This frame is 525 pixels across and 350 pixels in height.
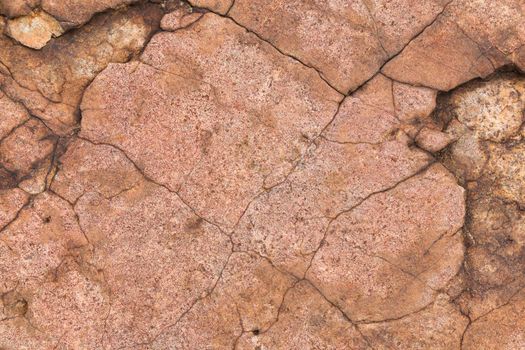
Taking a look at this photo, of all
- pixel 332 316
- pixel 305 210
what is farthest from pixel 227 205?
pixel 332 316

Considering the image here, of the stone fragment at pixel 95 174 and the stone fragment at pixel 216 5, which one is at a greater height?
the stone fragment at pixel 216 5

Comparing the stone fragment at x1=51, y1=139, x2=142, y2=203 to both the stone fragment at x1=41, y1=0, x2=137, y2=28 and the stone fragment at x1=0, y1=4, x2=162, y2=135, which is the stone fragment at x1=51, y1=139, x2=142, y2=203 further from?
the stone fragment at x1=41, y1=0, x2=137, y2=28

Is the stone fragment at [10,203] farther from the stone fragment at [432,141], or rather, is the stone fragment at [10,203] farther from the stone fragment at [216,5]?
the stone fragment at [432,141]

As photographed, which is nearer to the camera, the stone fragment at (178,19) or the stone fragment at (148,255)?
the stone fragment at (148,255)

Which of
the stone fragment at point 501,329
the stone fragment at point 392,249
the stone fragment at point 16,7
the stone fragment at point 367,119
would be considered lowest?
the stone fragment at point 501,329

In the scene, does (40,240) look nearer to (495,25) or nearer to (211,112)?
(211,112)

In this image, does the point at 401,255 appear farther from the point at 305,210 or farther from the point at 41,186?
the point at 41,186

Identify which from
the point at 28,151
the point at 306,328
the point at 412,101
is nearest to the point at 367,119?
the point at 412,101

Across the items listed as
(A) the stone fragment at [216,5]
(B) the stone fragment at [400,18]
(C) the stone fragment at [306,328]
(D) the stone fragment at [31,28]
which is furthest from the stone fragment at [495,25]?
(D) the stone fragment at [31,28]
